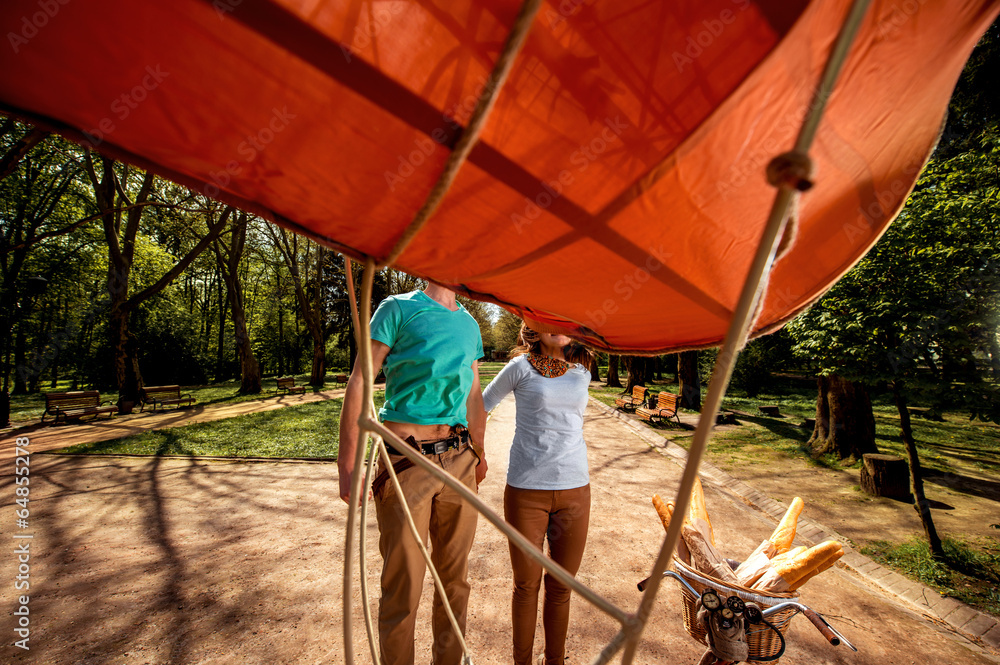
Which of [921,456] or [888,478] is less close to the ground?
[888,478]

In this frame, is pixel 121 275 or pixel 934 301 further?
pixel 121 275

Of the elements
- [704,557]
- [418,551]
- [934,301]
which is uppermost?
[934,301]

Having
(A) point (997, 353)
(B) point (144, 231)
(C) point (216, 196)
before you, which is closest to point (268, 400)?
(B) point (144, 231)

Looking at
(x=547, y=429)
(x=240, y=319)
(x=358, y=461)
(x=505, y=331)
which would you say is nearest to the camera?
(x=358, y=461)

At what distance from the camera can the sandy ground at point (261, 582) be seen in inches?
97.9

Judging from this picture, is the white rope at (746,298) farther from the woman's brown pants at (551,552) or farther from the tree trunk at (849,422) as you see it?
the tree trunk at (849,422)

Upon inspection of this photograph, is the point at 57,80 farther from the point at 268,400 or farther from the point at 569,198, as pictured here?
the point at 268,400

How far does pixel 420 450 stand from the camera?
1906mm

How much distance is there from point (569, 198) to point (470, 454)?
1.74 m

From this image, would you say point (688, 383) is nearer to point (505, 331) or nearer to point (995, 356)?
point (995, 356)

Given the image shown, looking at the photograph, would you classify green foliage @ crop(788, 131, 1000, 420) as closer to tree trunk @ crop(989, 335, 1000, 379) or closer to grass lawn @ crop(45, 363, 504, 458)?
tree trunk @ crop(989, 335, 1000, 379)

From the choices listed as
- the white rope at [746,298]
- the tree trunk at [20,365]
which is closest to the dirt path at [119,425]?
the white rope at [746,298]

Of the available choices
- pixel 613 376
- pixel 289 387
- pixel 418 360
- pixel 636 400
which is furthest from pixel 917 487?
pixel 289 387

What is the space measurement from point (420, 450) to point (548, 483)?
2.47ft
